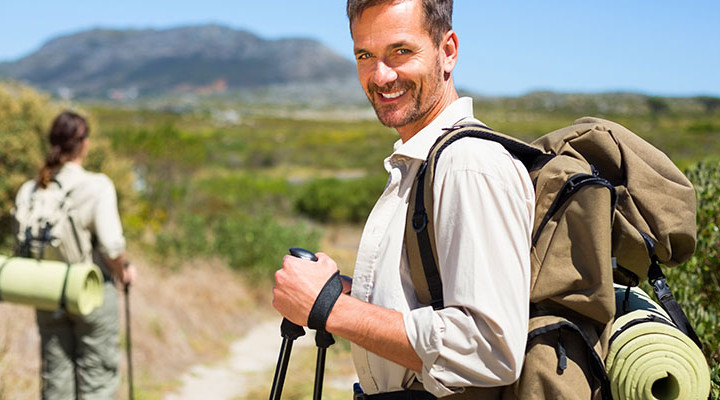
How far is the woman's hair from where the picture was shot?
12.3 ft

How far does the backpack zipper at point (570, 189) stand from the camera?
127 centimetres

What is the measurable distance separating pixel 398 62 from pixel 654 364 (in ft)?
2.82

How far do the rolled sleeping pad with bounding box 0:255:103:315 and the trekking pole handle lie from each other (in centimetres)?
223

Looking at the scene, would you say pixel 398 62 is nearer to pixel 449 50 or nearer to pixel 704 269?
pixel 449 50

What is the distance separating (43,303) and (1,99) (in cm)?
529

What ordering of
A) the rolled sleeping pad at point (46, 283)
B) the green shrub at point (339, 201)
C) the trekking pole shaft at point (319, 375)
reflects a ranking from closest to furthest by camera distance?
the trekking pole shaft at point (319, 375), the rolled sleeping pad at point (46, 283), the green shrub at point (339, 201)

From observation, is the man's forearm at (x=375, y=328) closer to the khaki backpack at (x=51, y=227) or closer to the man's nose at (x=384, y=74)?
the man's nose at (x=384, y=74)

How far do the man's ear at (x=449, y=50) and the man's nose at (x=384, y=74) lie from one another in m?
0.14

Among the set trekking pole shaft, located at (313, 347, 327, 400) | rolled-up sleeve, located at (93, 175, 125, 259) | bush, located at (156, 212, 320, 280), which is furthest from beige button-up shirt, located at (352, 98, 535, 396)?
bush, located at (156, 212, 320, 280)

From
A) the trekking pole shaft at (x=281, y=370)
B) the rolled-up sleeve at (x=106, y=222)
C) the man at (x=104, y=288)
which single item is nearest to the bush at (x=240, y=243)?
the man at (x=104, y=288)

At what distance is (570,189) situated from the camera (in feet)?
4.21

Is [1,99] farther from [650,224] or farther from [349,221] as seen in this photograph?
[349,221]

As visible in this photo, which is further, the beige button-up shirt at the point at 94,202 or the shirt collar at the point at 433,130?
the beige button-up shirt at the point at 94,202

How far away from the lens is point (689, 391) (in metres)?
1.32
